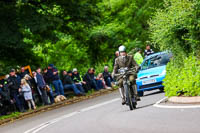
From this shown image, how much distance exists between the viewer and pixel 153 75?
19.2 metres

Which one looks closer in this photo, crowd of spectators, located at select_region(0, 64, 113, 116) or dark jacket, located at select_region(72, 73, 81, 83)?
crowd of spectators, located at select_region(0, 64, 113, 116)

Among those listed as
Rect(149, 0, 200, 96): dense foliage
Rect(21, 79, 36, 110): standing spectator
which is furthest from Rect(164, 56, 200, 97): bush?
Rect(21, 79, 36, 110): standing spectator

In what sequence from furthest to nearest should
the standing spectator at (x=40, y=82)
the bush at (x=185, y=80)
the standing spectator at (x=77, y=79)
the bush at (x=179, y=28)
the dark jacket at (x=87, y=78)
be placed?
the dark jacket at (x=87, y=78) < the standing spectator at (x=77, y=79) < the standing spectator at (x=40, y=82) < the bush at (x=179, y=28) < the bush at (x=185, y=80)

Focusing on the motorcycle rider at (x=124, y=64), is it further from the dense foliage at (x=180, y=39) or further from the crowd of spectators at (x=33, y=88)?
the crowd of spectators at (x=33, y=88)

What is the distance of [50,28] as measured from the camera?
88.2 feet

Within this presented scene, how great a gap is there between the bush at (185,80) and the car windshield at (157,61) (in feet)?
15.0

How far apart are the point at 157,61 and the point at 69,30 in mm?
11008

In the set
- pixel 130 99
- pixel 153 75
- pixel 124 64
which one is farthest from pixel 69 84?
pixel 130 99

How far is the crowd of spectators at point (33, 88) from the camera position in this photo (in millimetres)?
22047

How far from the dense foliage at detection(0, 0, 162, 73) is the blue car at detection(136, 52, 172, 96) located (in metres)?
2.72

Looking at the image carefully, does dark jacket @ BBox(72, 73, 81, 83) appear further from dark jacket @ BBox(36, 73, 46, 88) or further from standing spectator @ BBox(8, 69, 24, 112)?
standing spectator @ BBox(8, 69, 24, 112)

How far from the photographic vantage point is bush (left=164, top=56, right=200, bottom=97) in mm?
12953

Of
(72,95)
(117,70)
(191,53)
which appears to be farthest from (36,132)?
(72,95)

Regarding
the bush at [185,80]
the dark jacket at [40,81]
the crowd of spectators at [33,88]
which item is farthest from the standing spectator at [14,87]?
the bush at [185,80]
